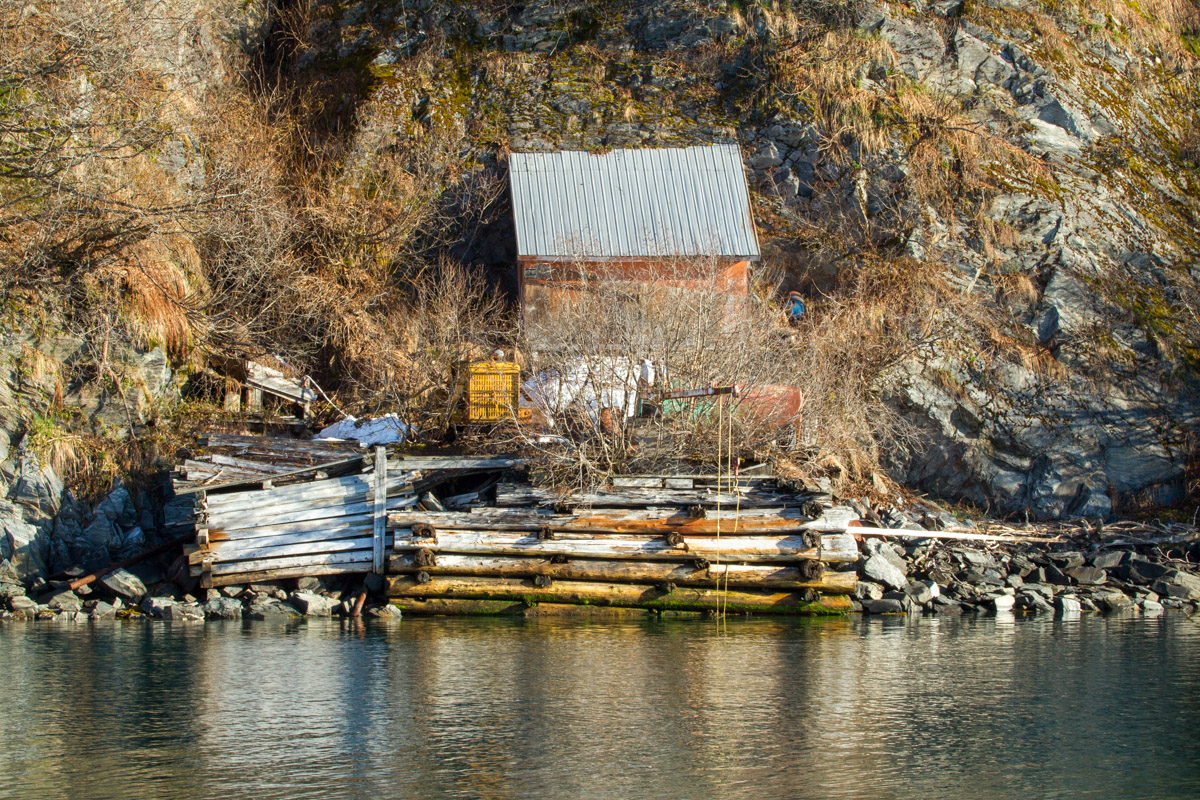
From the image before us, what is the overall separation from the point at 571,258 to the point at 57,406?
10155mm

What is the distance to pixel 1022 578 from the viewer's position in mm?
17656

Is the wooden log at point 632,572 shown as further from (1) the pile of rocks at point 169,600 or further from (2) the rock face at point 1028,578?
(2) the rock face at point 1028,578

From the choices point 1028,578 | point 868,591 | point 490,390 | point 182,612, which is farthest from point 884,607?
point 182,612

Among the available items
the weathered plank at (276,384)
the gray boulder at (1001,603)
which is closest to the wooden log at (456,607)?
the gray boulder at (1001,603)

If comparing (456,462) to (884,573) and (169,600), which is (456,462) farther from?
(884,573)

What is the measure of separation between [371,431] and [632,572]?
6.21 metres

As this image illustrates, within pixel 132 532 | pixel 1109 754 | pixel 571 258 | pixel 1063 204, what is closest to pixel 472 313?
pixel 571 258

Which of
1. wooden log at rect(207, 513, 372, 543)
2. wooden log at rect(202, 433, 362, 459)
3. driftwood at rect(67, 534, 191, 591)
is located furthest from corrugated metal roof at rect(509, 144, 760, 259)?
driftwood at rect(67, 534, 191, 591)

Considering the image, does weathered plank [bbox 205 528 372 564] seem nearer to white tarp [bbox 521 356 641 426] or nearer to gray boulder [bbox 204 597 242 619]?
gray boulder [bbox 204 597 242 619]

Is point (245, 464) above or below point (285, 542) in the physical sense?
above

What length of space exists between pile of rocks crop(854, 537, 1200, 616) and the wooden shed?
6714 mm

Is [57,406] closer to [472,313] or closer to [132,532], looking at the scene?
[132,532]

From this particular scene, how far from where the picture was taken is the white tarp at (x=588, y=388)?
16.9 m

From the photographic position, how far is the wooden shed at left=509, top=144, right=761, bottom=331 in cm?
2266
